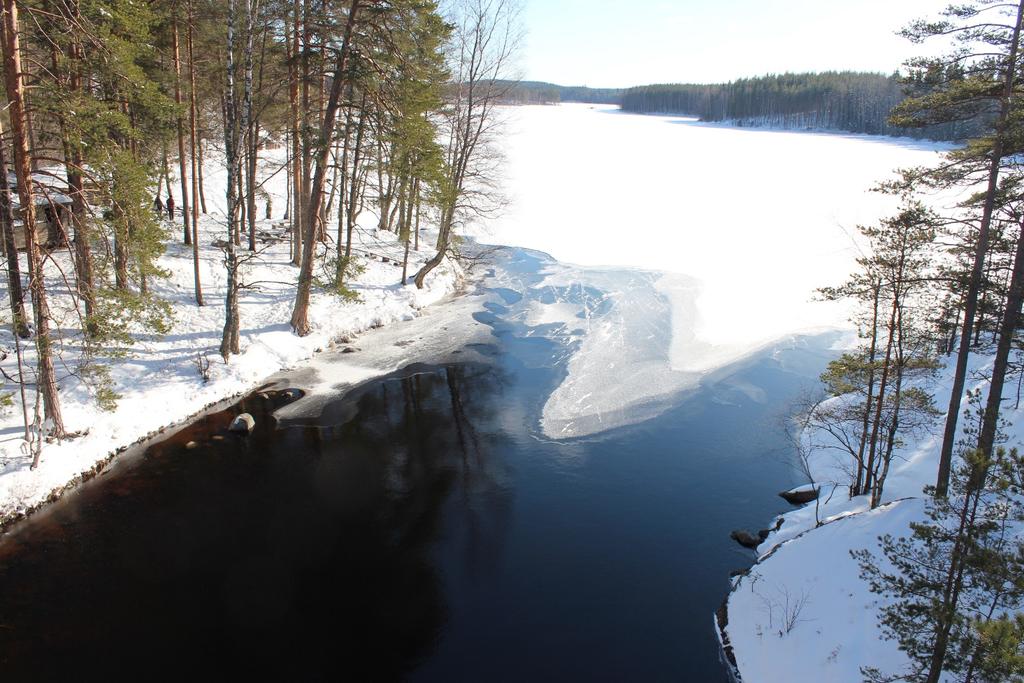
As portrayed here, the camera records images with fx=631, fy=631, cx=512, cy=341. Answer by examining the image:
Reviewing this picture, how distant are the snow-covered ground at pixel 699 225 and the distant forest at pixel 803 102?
1023cm

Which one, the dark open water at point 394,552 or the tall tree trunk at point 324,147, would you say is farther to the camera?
the tall tree trunk at point 324,147

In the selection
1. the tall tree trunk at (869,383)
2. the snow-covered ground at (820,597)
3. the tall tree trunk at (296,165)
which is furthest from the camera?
the tall tree trunk at (296,165)

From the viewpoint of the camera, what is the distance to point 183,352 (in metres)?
17.3

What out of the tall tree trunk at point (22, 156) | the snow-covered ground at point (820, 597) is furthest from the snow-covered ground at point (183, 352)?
the snow-covered ground at point (820, 597)

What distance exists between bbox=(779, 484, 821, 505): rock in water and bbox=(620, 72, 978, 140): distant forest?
232 feet

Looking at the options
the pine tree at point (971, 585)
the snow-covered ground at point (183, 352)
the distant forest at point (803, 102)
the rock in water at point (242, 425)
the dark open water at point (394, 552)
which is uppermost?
the distant forest at point (803, 102)

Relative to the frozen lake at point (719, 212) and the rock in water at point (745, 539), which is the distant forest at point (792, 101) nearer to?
the frozen lake at point (719, 212)

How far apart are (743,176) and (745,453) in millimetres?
46974

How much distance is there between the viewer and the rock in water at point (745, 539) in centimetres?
1230

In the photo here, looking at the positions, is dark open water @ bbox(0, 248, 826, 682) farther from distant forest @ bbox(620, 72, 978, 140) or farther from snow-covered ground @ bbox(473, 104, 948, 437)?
distant forest @ bbox(620, 72, 978, 140)

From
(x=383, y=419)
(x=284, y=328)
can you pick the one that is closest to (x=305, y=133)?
(x=284, y=328)

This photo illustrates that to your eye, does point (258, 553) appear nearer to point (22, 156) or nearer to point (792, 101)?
point (22, 156)

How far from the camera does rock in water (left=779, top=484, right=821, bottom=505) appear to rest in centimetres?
1396

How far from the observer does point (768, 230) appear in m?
41.5
